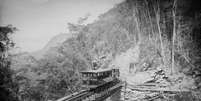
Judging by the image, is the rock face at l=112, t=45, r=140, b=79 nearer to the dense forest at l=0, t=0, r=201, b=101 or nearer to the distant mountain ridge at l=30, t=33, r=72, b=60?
the dense forest at l=0, t=0, r=201, b=101

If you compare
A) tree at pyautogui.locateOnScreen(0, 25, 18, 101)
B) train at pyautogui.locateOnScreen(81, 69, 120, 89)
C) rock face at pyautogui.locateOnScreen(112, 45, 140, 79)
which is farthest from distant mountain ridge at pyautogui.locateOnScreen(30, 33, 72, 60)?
train at pyautogui.locateOnScreen(81, 69, 120, 89)

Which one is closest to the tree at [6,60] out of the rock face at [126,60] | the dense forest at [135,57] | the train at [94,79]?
the dense forest at [135,57]

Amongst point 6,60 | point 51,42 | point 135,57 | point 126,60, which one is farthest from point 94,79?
point 51,42

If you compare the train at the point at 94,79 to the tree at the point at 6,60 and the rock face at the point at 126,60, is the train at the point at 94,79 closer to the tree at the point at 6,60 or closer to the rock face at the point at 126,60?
the tree at the point at 6,60

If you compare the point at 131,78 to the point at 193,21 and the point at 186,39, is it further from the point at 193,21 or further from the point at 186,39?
the point at 193,21

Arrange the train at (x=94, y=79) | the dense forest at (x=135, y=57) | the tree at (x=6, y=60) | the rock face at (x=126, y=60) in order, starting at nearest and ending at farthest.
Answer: the tree at (x=6, y=60)
the train at (x=94, y=79)
the dense forest at (x=135, y=57)
the rock face at (x=126, y=60)

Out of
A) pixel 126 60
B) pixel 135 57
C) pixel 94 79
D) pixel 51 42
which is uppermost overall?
pixel 51 42

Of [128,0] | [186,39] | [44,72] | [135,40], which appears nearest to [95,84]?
[44,72]

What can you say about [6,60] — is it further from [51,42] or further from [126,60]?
[51,42]
